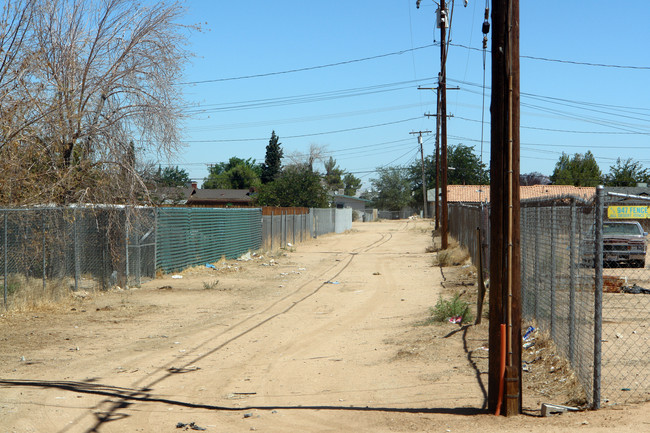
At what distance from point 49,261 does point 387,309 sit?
7477 mm

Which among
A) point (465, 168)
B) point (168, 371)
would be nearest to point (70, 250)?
point (168, 371)

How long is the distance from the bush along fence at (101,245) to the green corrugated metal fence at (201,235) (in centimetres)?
3

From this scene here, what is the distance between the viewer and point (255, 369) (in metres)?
8.93

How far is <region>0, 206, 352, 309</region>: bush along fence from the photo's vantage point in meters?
13.4

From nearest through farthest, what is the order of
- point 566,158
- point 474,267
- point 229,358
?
point 229,358, point 474,267, point 566,158

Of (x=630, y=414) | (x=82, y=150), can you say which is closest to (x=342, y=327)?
(x=630, y=414)

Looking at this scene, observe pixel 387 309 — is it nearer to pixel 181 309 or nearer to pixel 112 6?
pixel 181 309

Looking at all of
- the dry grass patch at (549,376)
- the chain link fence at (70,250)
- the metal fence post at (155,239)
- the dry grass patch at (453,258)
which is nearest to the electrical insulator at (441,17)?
the dry grass patch at (453,258)

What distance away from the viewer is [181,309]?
573 inches

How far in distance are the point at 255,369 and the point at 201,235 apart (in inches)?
587

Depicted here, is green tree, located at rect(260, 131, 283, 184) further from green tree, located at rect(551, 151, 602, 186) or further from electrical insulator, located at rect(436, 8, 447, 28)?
electrical insulator, located at rect(436, 8, 447, 28)

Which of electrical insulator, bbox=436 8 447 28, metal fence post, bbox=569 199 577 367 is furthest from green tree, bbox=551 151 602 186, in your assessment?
metal fence post, bbox=569 199 577 367

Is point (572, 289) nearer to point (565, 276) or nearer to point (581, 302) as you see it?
point (581, 302)

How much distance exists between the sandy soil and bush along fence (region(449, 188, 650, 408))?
53cm
